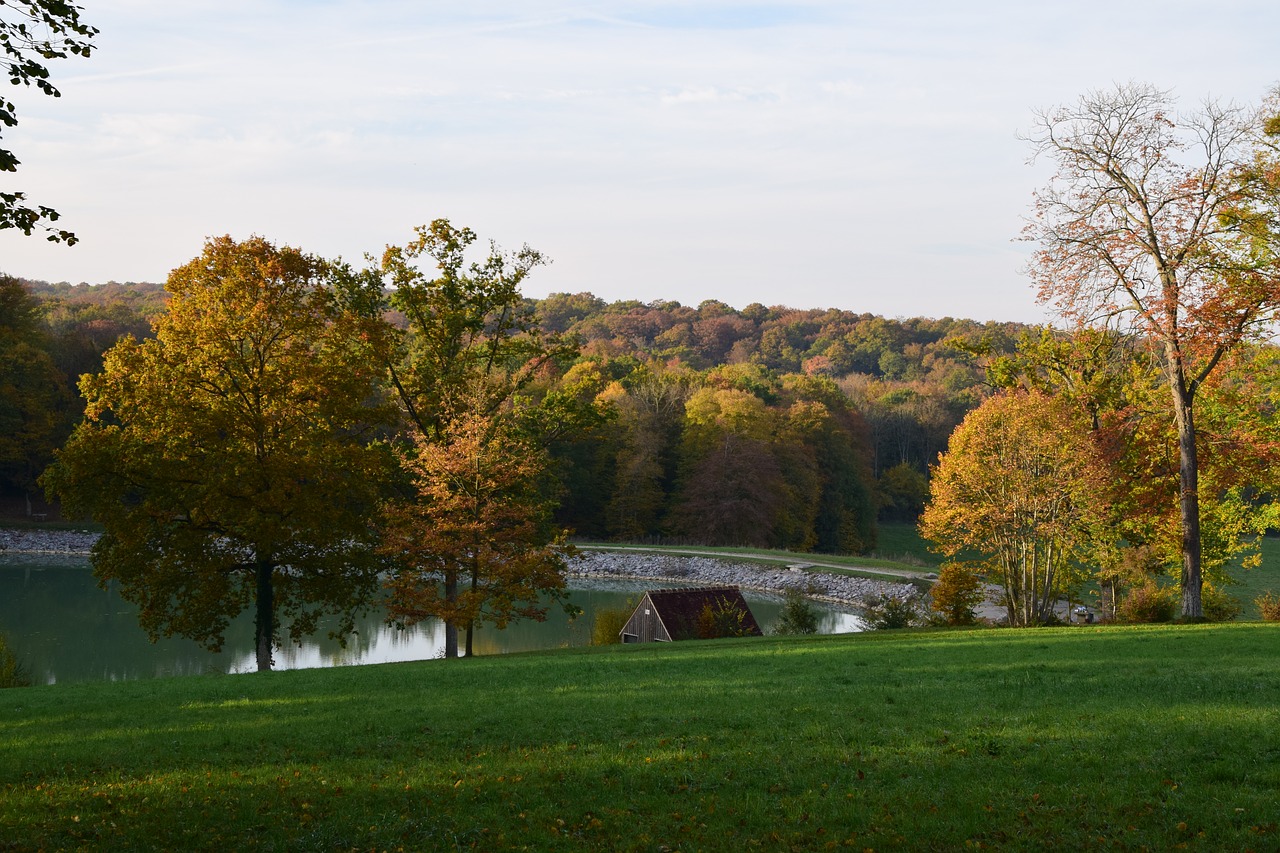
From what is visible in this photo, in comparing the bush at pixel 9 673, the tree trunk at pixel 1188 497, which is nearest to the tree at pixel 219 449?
the bush at pixel 9 673

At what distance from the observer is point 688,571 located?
→ 54531 mm

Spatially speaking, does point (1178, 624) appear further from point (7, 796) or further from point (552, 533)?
point (7, 796)

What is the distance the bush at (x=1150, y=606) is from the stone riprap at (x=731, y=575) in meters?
19.3

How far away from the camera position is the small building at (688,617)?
2889cm

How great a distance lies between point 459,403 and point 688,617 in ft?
31.3

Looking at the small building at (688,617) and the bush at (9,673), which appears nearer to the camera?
the bush at (9,673)

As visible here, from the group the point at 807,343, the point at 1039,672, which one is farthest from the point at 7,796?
the point at 807,343

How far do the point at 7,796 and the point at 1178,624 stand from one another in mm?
20006

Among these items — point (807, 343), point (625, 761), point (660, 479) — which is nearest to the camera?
point (625, 761)

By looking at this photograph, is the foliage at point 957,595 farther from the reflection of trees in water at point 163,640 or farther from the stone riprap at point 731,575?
the stone riprap at point 731,575

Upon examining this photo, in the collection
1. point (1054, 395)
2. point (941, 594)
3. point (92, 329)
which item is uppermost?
point (92, 329)

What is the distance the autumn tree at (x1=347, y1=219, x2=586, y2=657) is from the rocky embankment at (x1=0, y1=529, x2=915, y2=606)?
72.2 feet

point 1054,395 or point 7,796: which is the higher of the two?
point 1054,395

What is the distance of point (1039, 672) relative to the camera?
41.7 feet
